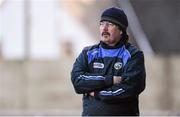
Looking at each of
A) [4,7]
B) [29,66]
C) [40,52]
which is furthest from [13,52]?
[29,66]

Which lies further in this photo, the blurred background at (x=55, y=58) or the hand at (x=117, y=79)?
the blurred background at (x=55, y=58)

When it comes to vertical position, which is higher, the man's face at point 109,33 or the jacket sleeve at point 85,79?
the man's face at point 109,33

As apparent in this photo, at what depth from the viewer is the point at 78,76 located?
18.6ft

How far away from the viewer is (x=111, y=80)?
218 inches

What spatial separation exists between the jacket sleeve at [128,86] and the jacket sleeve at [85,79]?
56mm

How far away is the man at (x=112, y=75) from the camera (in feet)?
18.1

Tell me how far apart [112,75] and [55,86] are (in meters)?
11.2

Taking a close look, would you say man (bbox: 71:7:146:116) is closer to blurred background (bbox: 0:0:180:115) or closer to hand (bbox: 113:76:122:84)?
hand (bbox: 113:76:122:84)

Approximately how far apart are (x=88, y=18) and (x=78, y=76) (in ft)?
80.5

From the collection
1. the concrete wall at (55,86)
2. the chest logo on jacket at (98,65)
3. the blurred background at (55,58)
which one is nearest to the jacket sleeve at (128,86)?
the chest logo on jacket at (98,65)

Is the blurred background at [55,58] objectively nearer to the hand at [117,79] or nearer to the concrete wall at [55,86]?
the concrete wall at [55,86]

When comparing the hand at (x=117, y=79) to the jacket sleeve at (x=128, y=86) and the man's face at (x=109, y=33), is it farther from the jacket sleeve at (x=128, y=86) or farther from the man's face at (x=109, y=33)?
the man's face at (x=109, y=33)

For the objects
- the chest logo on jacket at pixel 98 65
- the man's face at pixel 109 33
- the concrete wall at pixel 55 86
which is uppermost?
the man's face at pixel 109 33

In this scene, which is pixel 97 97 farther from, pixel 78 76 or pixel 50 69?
pixel 50 69
